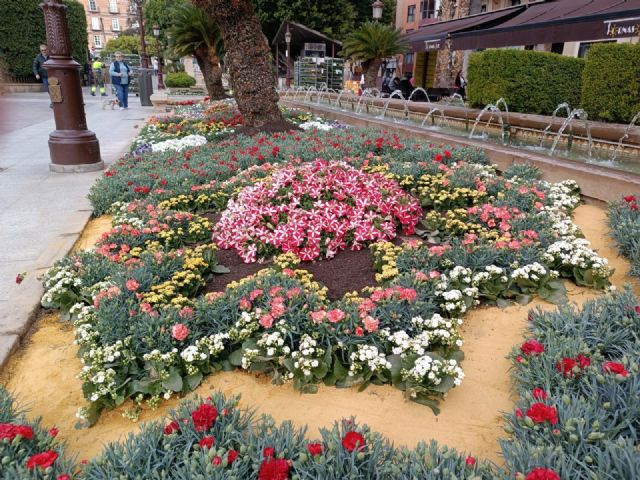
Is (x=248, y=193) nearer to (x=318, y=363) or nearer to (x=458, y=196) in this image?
(x=458, y=196)

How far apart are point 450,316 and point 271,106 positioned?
692 cm

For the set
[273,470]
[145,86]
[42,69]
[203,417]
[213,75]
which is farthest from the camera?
[145,86]

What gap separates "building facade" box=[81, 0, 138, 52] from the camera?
242 ft

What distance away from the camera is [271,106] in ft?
29.2

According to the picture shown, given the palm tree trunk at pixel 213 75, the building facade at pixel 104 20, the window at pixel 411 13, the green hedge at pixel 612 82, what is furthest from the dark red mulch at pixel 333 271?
the building facade at pixel 104 20

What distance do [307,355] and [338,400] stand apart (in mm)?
261

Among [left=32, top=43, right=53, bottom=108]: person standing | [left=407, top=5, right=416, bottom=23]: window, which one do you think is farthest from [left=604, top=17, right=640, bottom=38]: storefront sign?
[left=407, top=5, right=416, bottom=23]: window

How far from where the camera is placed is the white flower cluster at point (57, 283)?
122 inches

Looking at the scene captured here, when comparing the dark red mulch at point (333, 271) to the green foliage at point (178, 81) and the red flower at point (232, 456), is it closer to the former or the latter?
the red flower at point (232, 456)

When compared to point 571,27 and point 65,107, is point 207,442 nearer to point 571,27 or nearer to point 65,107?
point 65,107

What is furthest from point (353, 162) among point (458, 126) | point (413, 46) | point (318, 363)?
point (413, 46)

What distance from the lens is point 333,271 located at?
350 centimetres

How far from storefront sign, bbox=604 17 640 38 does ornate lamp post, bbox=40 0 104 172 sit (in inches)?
328

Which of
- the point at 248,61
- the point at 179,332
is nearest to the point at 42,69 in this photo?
the point at 248,61
